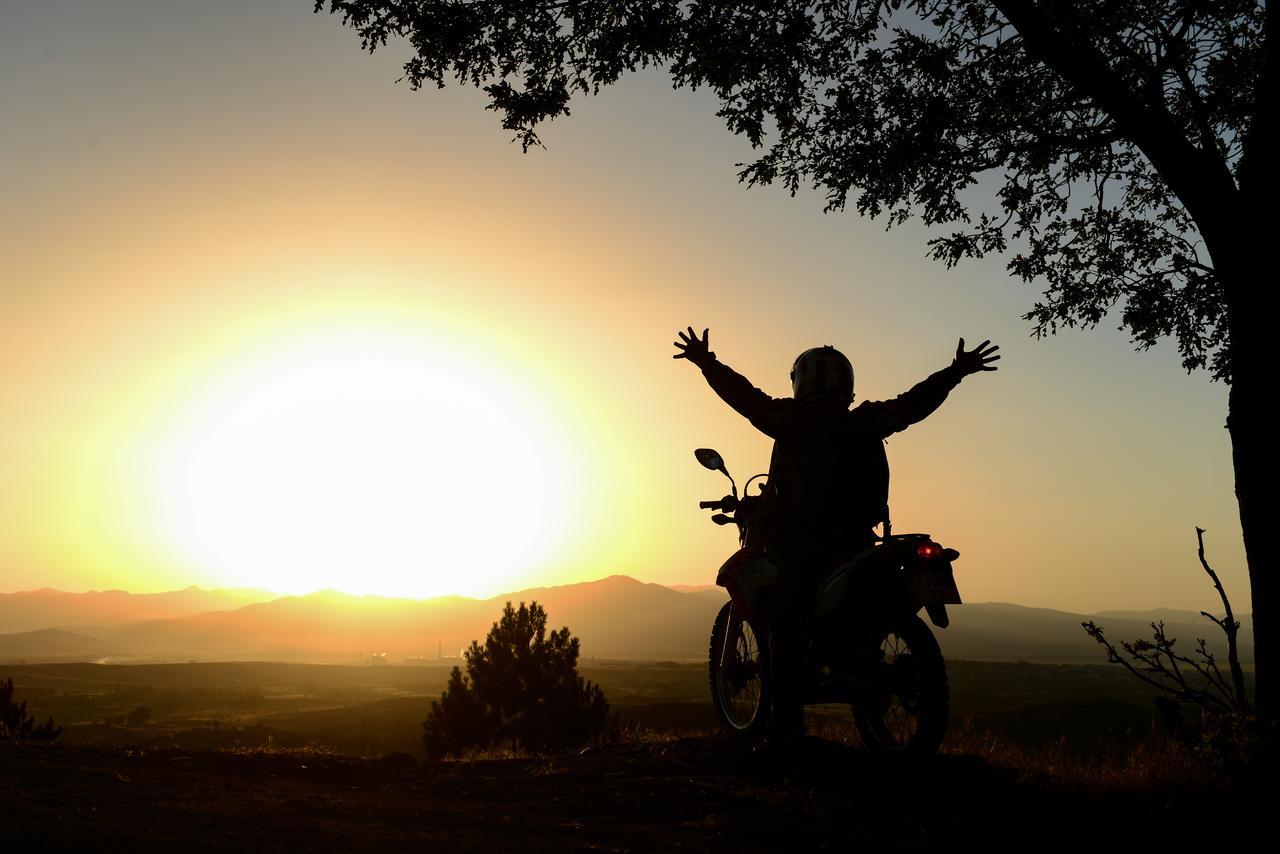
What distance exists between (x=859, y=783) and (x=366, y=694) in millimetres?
135160

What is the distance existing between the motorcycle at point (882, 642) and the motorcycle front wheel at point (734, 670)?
0.49m

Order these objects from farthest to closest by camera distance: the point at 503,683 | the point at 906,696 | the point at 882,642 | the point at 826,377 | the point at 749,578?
1. the point at 503,683
2. the point at 749,578
3. the point at 826,377
4. the point at 882,642
5. the point at 906,696

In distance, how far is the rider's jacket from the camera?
23.1ft

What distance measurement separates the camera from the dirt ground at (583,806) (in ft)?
15.0

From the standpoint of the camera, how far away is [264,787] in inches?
236

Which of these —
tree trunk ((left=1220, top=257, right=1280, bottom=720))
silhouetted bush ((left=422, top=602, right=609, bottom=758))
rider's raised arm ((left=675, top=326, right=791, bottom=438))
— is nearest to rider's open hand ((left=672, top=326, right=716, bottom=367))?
rider's raised arm ((left=675, top=326, right=791, bottom=438))

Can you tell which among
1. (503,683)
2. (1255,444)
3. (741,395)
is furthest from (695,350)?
(503,683)

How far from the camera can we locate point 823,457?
23.2ft

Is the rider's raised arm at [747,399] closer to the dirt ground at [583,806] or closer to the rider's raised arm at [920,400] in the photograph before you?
the rider's raised arm at [920,400]

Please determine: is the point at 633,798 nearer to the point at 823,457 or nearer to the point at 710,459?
the point at 823,457

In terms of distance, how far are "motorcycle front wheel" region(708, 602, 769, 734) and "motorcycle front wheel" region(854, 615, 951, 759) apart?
1.44 metres

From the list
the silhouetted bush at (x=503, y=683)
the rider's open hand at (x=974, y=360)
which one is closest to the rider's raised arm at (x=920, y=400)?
the rider's open hand at (x=974, y=360)

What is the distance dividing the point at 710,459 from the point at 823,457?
1.23 m

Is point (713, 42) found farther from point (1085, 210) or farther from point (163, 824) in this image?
point (163, 824)
